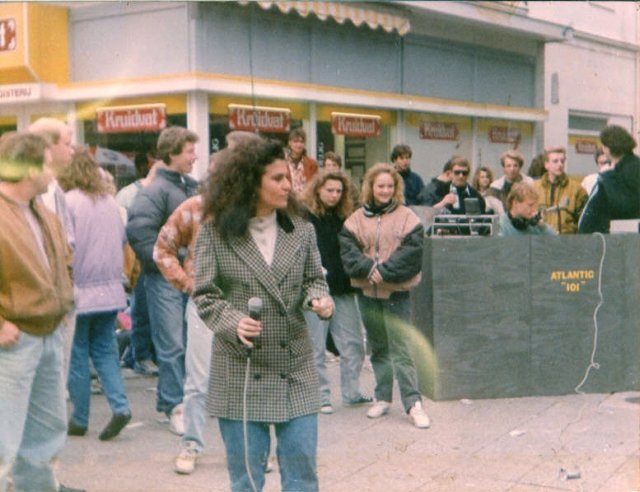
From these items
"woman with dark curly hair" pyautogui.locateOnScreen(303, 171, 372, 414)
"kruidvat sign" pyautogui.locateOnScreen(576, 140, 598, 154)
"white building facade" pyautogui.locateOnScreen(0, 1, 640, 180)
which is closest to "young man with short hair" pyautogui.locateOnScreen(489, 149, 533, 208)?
"white building facade" pyautogui.locateOnScreen(0, 1, 640, 180)

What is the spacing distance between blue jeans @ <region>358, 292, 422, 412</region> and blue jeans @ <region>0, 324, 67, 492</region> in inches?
114

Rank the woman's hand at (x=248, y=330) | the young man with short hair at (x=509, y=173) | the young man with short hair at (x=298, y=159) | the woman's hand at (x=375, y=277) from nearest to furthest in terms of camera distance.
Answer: the woman's hand at (x=248, y=330) → the woman's hand at (x=375, y=277) → the young man with short hair at (x=298, y=159) → the young man with short hair at (x=509, y=173)

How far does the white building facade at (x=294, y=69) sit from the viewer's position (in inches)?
462

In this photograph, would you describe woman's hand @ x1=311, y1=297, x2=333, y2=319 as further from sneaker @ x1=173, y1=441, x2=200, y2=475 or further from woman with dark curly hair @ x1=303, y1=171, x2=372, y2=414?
woman with dark curly hair @ x1=303, y1=171, x2=372, y2=414

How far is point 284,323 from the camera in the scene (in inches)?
160

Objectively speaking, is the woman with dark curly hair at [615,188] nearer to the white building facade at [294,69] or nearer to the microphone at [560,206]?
the microphone at [560,206]

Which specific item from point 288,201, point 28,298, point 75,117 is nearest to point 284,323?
point 288,201

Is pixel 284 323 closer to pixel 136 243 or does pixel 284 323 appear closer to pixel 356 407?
pixel 136 243

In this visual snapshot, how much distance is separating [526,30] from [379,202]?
31.5 ft

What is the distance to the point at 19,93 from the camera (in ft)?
41.0

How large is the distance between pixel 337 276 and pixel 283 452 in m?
3.56

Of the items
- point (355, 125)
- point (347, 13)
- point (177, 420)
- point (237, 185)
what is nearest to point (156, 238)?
point (177, 420)

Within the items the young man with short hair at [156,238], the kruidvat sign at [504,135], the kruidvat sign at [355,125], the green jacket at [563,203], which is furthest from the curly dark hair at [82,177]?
the kruidvat sign at [504,135]

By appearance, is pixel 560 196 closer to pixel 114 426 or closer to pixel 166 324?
pixel 166 324
